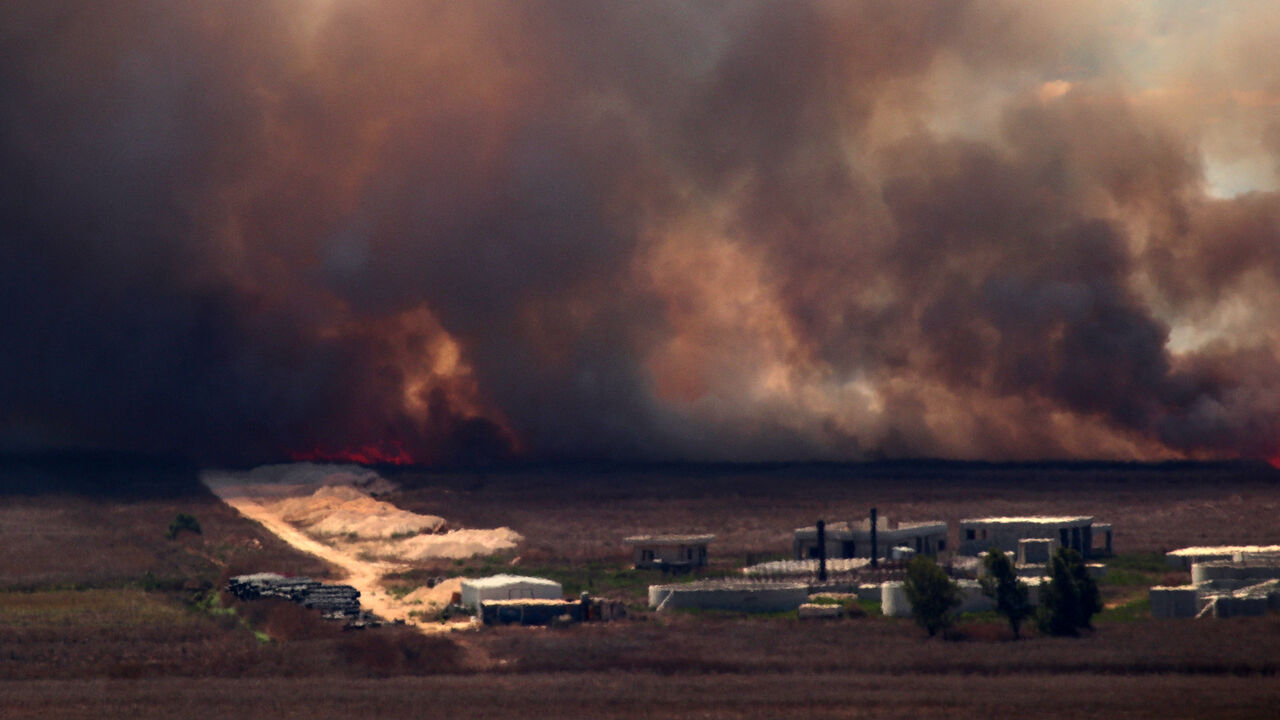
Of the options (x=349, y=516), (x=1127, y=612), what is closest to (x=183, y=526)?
(x=349, y=516)

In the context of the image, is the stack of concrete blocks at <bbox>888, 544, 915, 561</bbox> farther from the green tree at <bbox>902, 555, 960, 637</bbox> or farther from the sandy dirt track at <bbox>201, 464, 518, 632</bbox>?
the sandy dirt track at <bbox>201, 464, 518, 632</bbox>

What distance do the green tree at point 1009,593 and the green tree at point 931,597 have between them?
2208 millimetres

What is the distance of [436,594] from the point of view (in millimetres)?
93500

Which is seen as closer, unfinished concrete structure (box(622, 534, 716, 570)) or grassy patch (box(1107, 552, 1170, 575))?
grassy patch (box(1107, 552, 1170, 575))

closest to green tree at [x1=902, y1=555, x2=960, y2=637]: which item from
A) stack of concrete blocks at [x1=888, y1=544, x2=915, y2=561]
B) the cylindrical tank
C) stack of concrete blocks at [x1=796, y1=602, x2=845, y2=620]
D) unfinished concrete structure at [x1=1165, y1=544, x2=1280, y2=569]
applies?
the cylindrical tank

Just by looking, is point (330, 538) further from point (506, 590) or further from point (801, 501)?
point (801, 501)

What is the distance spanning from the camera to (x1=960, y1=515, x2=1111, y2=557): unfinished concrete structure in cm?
11056

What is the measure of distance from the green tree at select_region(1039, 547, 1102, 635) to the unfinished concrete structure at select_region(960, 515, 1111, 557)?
31382 millimetres

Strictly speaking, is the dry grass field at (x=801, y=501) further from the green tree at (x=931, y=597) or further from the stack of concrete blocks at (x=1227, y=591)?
the green tree at (x=931, y=597)

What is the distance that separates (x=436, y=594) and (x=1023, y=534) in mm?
42997

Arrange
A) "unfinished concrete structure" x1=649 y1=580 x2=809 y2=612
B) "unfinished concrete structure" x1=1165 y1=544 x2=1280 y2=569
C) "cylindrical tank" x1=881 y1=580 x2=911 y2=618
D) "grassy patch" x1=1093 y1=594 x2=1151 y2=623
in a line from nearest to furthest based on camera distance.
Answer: "grassy patch" x1=1093 y1=594 x2=1151 y2=623
"cylindrical tank" x1=881 y1=580 x2=911 y2=618
"unfinished concrete structure" x1=649 y1=580 x2=809 y2=612
"unfinished concrete structure" x1=1165 y1=544 x2=1280 y2=569

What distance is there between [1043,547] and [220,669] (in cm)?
5861

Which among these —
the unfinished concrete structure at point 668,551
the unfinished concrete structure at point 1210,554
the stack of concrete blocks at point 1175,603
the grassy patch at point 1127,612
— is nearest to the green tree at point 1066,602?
the grassy patch at point 1127,612

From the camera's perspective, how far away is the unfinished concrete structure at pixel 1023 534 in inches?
4353
